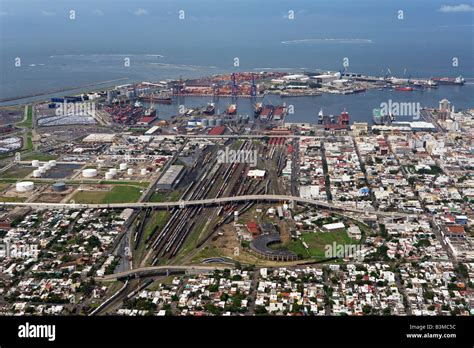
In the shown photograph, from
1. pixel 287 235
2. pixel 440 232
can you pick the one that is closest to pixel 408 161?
pixel 440 232

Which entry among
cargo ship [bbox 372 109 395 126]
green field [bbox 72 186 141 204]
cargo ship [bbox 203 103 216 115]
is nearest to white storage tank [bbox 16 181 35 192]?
green field [bbox 72 186 141 204]

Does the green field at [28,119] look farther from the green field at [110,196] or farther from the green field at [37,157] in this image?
the green field at [110,196]

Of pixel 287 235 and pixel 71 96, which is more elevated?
pixel 71 96

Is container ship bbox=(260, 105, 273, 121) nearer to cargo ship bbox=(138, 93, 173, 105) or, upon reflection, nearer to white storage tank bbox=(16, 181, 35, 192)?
cargo ship bbox=(138, 93, 173, 105)

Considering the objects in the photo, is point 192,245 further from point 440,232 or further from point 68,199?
point 440,232
